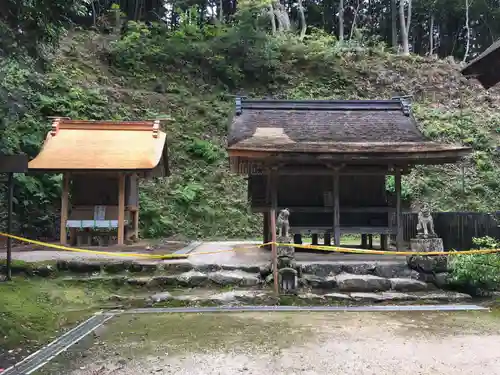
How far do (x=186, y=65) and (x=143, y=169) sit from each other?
17.4m

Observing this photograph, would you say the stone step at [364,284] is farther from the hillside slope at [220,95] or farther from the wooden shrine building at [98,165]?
the hillside slope at [220,95]

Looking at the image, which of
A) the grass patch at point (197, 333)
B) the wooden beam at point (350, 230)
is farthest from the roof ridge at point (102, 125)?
the grass patch at point (197, 333)

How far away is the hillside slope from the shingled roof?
7.93m

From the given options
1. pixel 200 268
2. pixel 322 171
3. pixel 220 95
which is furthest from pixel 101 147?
pixel 220 95

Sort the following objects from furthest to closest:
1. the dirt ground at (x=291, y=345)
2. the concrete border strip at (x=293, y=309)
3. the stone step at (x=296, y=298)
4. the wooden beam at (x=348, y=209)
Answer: the wooden beam at (x=348, y=209) < the stone step at (x=296, y=298) < the concrete border strip at (x=293, y=309) < the dirt ground at (x=291, y=345)

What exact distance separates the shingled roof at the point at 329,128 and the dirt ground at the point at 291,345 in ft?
14.3

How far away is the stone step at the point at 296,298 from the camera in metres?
7.80

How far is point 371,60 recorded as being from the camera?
3095cm

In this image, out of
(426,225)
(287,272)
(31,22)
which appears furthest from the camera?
(426,225)

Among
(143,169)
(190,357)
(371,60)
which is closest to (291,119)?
(143,169)

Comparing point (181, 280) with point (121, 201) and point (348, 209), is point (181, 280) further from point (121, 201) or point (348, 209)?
point (348, 209)

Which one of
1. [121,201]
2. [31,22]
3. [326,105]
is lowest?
[121,201]

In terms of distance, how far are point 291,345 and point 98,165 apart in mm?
8244

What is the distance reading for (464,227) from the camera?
10367 millimetres
